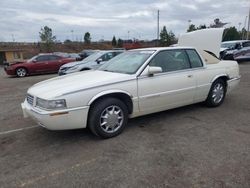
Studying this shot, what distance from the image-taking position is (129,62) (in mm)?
4754

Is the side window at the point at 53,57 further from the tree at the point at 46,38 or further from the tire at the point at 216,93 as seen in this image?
the tree at the point at 46,38

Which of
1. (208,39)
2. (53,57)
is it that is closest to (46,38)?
(53,57)

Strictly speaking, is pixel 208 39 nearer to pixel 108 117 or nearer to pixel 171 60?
pixel 171 60

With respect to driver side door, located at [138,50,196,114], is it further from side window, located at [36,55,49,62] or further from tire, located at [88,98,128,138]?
side window, located at [36,55,49,62]

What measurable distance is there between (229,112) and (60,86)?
3772 mm

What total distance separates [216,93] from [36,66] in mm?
12821

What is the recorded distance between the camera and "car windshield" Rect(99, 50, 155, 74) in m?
4.45

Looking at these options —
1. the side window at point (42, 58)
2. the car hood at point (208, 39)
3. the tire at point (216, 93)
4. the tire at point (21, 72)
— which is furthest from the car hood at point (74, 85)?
the side window at point (42, 58)

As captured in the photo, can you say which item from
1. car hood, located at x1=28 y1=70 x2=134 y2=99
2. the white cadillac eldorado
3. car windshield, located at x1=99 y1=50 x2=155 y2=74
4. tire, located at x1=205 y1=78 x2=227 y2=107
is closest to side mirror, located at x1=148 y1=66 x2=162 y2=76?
the white cadillac eldorado

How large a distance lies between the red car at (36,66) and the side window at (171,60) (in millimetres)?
12492

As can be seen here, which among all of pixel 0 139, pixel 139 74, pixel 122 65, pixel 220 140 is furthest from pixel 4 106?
pixel 220 140

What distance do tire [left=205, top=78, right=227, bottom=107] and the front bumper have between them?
3.21m

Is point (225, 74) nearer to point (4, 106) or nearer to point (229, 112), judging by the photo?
point (229, 112)

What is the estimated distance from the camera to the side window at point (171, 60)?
4617 mm
